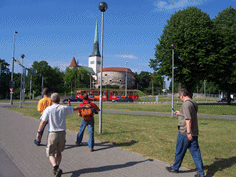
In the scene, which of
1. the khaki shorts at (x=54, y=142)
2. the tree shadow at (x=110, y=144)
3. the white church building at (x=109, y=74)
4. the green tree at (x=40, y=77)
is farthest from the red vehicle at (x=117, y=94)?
the white church building at (x=109, y=74)

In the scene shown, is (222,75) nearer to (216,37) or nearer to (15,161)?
(216,37)

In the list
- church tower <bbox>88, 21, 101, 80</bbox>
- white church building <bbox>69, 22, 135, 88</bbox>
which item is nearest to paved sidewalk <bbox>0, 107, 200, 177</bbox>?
white church building <bbox>69, 22, 135, 88</bbox>

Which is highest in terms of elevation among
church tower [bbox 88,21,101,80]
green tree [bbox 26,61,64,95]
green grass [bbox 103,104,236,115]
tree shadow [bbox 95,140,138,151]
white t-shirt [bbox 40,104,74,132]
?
church tower [bbox 88,21,101,80]

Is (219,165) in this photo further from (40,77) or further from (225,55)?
(40,77)

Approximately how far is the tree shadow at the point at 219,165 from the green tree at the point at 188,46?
24.5 metres

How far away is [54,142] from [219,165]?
12.6ft

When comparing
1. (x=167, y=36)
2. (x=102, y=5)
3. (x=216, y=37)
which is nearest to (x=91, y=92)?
(x=167, y=36)

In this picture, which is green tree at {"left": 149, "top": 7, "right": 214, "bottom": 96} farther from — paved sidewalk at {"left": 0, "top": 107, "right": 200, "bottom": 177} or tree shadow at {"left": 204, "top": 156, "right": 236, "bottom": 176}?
paved sidewalk at {"left": 0, "top": 107, "right": 200, "bottom": 177}

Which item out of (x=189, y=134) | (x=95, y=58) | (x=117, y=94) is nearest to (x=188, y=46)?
(x=189, y=134)

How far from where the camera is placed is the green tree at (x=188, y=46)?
29.2 m

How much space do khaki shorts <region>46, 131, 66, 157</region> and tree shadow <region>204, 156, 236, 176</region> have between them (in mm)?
3149

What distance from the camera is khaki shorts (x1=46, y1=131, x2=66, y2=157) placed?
4195mm

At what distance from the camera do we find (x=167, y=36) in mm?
31578

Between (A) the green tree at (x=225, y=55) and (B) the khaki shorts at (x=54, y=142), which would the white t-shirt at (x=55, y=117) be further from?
(A) the green tree at (x=225, y=55)
